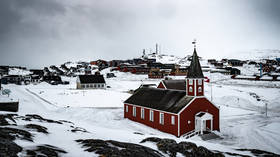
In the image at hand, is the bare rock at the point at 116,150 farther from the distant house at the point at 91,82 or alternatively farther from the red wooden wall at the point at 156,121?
the distant house at the point at 91,82

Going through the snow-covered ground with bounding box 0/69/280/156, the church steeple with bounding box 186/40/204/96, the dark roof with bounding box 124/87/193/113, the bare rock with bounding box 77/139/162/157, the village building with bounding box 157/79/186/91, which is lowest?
the snow-covered ground with bounding box 0/69/280/156

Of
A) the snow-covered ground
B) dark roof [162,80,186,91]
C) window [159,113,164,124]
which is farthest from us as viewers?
dark roof [162,80,186,91]

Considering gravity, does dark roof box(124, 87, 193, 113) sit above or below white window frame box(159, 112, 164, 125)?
above

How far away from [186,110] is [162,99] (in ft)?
16.4

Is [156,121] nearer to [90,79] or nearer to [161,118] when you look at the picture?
[161,118]

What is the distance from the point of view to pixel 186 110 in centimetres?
2717

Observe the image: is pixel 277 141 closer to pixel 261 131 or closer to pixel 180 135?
pixel 261 131

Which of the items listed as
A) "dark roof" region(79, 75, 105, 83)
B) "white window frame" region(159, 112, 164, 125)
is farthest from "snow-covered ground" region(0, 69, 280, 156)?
"dark roof" region(79, 75, 105, 83)

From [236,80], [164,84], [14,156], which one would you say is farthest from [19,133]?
[236,80]

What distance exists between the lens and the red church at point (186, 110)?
1066 inches

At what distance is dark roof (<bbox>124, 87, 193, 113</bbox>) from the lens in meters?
28.3

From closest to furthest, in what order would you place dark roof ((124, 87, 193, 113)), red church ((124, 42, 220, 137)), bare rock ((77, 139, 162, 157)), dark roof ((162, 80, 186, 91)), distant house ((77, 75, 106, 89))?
bare rock ((77, 139, 162, 157)) < red church ((124, 42, 220, 137)) < dark roof ((124, 87, 193, 113)) < dark roof ((162, 80, 186, 91)) < distant house ((77, 75, 106, 89))

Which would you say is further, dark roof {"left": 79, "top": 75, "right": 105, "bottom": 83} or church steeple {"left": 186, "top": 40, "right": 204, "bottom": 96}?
dark roof {"left": 79, "top": 75, "right": 105, "bottom": 83}

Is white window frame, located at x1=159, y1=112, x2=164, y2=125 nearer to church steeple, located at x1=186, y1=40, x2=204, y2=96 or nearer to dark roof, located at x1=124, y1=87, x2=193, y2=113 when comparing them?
dark roof, located at x1=124, y1=87, x2=193, y2=113
